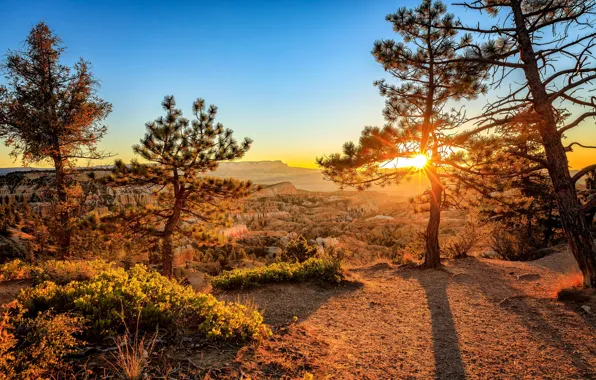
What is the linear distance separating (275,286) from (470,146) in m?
6.15

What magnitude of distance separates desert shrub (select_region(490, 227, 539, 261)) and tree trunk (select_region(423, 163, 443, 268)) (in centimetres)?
656

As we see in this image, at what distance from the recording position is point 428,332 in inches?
220

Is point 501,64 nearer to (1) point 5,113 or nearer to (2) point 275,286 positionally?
(2) point 275,286

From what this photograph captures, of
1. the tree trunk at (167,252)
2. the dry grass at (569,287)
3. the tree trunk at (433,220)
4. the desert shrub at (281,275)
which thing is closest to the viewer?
the dry grass at (569,287)

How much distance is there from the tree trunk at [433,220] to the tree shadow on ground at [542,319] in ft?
5.83

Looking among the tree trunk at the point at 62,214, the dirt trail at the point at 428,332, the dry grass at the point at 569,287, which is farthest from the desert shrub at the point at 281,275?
the tree trunk at the point at 62,214

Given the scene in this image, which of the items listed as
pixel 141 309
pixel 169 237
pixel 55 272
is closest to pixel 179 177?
pixel 169 237

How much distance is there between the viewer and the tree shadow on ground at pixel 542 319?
4.29m

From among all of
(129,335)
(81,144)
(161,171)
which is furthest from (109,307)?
(81,144)

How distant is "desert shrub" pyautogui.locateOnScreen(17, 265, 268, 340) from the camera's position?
3949 mm

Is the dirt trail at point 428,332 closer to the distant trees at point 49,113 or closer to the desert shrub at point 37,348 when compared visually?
the desert shrub at point 37,348

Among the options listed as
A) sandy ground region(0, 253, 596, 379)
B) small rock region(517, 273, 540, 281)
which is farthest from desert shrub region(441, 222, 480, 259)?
sandy ground region(0, 253, 596, 379)

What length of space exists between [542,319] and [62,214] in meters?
15.4

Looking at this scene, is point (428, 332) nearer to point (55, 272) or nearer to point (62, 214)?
point (55, 272)
